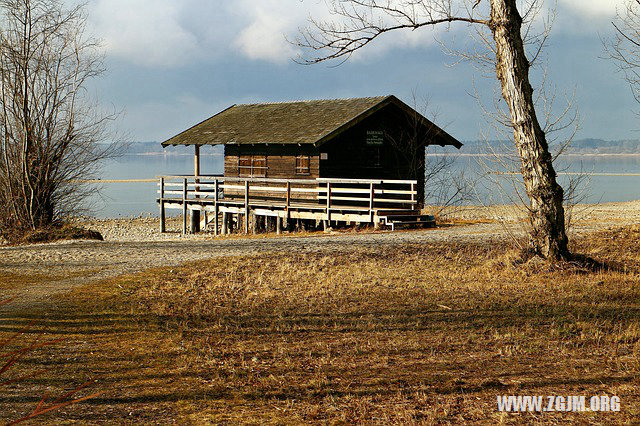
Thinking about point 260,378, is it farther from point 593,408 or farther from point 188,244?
point 188,244

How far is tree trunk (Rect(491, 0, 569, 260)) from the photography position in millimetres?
13367

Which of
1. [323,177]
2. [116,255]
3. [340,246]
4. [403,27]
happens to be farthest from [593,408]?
[323,177]

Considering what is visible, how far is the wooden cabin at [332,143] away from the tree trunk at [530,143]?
13.1 meters

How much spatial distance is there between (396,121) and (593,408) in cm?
2505

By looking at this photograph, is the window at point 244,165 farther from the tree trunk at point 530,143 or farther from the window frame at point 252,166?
the tree trunk at point 530,143

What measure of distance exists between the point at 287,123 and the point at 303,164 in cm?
244

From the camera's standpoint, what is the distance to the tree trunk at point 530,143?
1337cm

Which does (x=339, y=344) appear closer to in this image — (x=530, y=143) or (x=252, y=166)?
(x=530, y=143)

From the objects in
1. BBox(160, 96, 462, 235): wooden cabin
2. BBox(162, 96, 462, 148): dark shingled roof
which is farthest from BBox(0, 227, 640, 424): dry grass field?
BBox(162, 96, 462, 148): dark shingled roof

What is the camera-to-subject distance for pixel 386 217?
2472 cm

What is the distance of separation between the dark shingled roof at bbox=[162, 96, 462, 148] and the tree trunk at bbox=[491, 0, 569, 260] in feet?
43.3

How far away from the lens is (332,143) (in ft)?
93.6

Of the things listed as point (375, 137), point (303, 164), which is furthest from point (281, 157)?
point (375, 137)

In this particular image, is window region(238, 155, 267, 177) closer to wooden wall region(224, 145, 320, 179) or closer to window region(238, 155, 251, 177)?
window region(238, 155, 251, 177)
